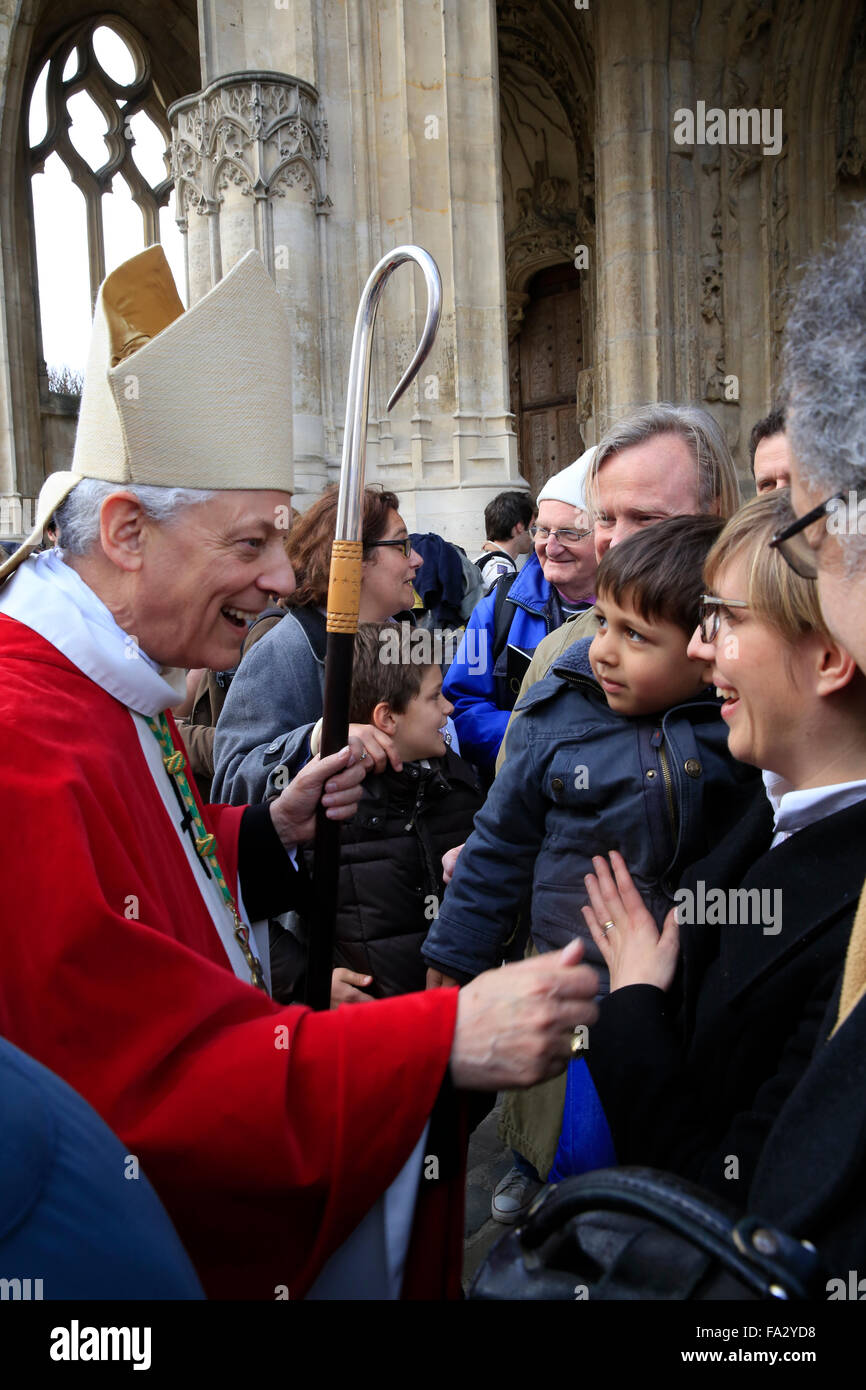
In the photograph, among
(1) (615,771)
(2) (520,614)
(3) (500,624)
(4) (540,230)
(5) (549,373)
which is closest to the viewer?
(1) (615,771)

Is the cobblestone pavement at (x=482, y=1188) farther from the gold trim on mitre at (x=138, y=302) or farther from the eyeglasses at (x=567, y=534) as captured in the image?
the gold trim on mitre at (x=138, y=302)

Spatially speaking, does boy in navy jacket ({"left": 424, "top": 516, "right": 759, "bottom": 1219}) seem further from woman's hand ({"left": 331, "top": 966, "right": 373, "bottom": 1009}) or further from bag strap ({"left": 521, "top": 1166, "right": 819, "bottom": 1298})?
bag strap ({"left": 521, "top": 1166, "right": 819, "bottom": 1298})

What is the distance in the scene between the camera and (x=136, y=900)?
1.36m

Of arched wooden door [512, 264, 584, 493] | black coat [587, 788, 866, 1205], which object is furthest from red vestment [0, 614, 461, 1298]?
arched wooden door [512, 264, 584, 493]

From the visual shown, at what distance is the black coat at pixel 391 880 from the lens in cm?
244

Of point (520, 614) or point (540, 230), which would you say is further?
point (540, 230)

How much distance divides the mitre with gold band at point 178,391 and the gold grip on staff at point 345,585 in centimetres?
18

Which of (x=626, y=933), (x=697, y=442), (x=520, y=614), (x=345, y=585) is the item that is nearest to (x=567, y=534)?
(x=520, y=614)

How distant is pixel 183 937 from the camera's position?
153 cm

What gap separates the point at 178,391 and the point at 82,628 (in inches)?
18.7

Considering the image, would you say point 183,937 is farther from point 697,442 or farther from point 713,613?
point 697,442

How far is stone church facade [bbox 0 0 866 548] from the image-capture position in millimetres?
6797

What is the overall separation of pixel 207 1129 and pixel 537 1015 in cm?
43

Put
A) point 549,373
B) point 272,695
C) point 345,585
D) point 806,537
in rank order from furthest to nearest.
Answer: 1. point 549,373
2. point 272,695
3. point 345,585
4. point 806,537
